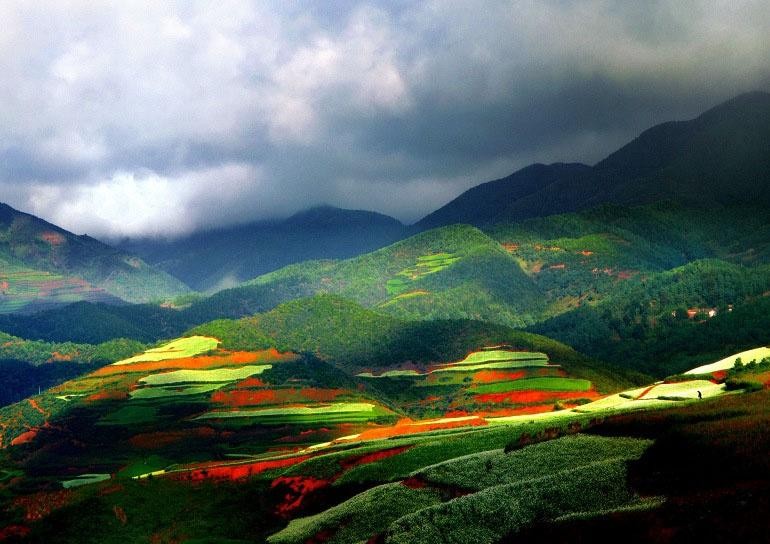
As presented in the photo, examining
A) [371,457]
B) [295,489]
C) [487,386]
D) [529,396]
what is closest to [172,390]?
[487,386]

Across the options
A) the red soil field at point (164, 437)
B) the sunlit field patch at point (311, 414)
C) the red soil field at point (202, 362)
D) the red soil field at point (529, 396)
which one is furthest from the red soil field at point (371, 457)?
the red soil field at point (202, 362)

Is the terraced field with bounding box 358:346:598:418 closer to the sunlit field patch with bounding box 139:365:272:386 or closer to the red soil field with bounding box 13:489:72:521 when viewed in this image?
the sunlit field patch with bounding box 139:365:272:386

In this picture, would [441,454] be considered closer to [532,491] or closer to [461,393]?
[532,491]

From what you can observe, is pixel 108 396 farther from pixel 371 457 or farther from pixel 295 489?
pixel 371 457

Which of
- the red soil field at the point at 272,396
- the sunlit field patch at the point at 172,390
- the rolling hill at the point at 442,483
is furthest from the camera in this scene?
the sunlit field patch at the point at 172,390

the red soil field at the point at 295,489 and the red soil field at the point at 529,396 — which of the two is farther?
the red soil field at the point at 529,396

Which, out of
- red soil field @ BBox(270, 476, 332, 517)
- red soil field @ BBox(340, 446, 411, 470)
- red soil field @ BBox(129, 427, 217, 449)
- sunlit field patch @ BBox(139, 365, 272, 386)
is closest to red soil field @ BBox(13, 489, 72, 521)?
red soil field @ BBox(270, 476, 332, 517)

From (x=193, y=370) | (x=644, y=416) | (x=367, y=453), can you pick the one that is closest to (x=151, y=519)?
(x=367, y=453)

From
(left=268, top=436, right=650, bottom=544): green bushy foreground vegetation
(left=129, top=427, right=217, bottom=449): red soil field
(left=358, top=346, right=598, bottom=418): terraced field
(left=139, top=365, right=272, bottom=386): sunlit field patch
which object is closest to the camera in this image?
(left=268, top=436, right=650, bottom=544): green bushy foreground vegetation

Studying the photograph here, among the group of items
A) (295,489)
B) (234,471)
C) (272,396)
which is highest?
(295,489)

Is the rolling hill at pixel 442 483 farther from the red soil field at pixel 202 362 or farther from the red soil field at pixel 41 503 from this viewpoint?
the red soil field at pixel 202 362

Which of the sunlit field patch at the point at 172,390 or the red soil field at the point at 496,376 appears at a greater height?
the sunlit field patch at the point at 172,390

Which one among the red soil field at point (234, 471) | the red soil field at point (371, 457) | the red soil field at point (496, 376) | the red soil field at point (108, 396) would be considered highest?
the red soil field at point (108, 396)

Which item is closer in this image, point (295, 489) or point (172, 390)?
point (295, 489)
